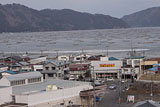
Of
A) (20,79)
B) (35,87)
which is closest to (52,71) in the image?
(20,79)

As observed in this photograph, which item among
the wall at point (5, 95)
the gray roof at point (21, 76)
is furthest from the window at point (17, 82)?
the wall at point (5, 95)

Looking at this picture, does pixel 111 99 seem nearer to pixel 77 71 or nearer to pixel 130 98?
pixel 130 98

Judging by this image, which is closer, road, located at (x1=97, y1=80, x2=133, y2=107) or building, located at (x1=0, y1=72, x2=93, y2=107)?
building, located at (x1=0, y1=72, x2=93, y2=107)

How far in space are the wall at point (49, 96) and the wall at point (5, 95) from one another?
893 mm

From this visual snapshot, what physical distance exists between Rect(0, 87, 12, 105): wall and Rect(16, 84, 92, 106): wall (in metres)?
0.89

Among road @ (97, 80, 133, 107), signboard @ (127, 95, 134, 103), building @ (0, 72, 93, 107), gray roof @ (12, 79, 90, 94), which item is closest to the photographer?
building @ (0, 72, 93, 107)

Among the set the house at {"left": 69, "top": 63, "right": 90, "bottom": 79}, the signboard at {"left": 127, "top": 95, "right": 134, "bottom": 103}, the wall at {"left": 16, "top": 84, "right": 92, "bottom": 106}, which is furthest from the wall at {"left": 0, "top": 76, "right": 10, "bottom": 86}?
the house at {"left": 69, "top": 63, "right": 90, "bottom": 79}

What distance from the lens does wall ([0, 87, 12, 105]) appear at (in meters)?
15.1

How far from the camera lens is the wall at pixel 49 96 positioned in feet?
46.2

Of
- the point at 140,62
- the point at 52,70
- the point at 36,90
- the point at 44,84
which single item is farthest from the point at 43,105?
the point at 140,62

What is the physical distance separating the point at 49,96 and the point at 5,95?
1.86 meters

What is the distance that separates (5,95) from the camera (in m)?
15.2

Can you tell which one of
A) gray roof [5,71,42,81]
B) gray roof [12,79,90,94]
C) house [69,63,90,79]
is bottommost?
house [69,63,90,79]

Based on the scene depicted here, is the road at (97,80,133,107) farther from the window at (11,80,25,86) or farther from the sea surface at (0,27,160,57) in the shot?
the sea surface at (0,27,160,57)
